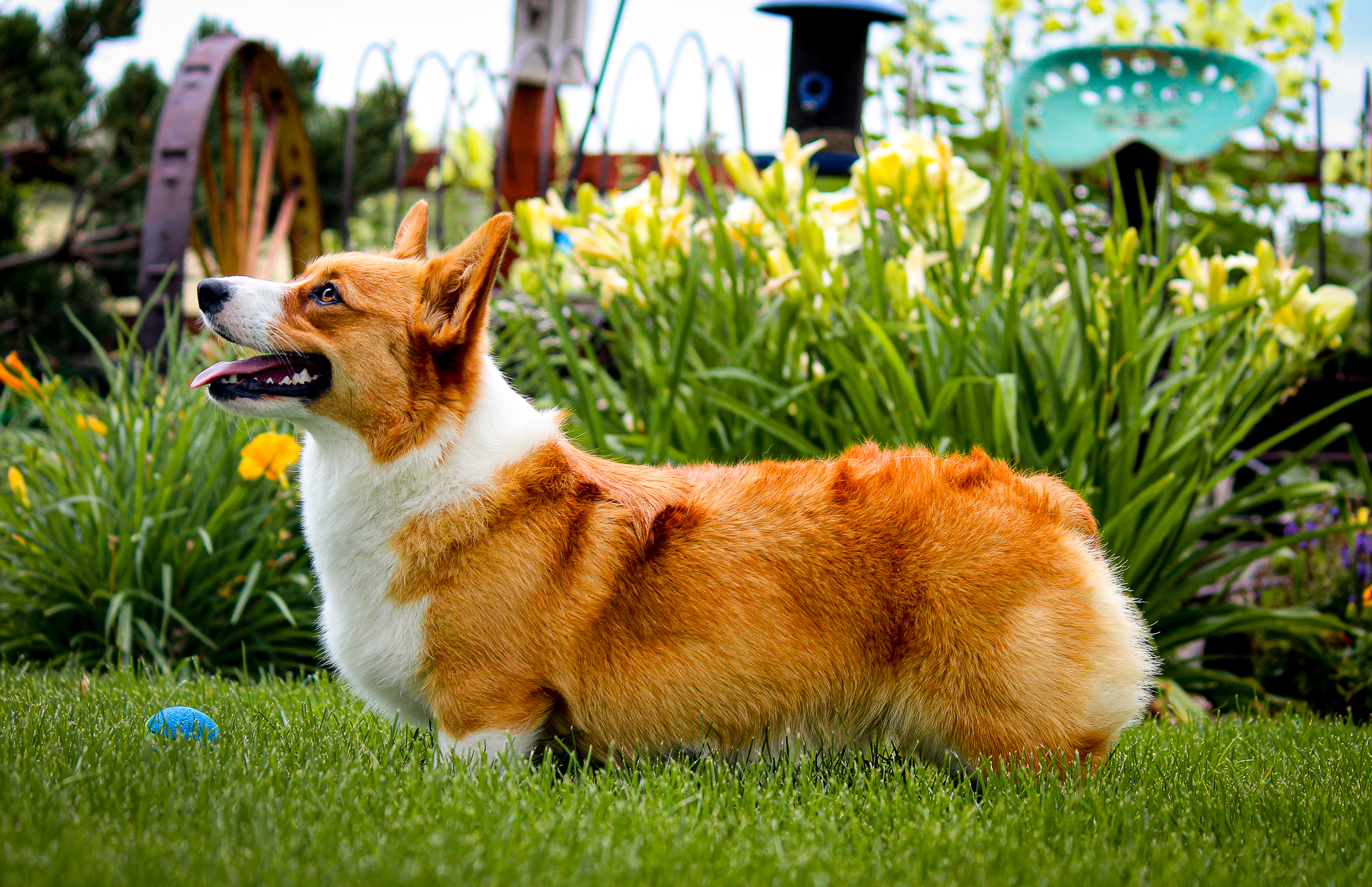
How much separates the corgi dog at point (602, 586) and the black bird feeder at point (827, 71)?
4034 mm

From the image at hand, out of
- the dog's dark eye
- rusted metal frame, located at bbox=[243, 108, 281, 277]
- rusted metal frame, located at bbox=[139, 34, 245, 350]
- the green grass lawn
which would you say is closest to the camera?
the green grass lawn

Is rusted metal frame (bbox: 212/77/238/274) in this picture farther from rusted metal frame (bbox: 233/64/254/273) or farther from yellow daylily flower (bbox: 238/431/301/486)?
yellow daylily flower (bbox: 238/431/301/486)

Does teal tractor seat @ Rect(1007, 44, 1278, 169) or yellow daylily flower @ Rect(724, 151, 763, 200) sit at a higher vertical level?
teal tractor seat @ Rect(1007, 44, 1278, 169)

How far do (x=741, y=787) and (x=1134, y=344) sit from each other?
6.38 ft

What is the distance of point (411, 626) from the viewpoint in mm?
2145

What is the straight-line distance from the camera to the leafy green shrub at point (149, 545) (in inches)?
139

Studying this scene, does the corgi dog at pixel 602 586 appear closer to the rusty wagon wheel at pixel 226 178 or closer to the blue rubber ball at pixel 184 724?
the blue rubber ball at pixel 184 724

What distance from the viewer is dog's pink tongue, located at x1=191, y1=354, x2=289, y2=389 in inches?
86.1

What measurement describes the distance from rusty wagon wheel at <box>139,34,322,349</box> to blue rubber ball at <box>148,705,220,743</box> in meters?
1.97

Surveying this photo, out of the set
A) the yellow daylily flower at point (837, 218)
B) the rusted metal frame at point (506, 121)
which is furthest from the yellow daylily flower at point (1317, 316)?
the rusted metal frame at point (506, 121)

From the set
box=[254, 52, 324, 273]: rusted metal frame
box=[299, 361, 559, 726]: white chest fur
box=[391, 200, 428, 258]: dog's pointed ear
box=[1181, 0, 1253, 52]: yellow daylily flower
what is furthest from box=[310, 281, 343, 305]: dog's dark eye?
box=[1181, 0, 1253, 52]: yellow daylily flower

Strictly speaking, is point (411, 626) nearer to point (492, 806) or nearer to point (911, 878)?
point (492, 806)

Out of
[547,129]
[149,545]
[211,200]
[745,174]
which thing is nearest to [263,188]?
[211,200]

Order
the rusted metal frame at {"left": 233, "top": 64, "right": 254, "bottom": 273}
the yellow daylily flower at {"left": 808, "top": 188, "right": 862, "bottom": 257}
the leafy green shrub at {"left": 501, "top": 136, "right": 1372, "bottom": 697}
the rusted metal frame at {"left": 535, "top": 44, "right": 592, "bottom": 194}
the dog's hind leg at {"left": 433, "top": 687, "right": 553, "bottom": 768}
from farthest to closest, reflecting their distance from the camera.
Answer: the rusted metal frame at {"left": 233, "top": 64, "right": 254, "bottom": 273}
the rusted metal frame at {"left": 535, "top": 44, "right": 592, "bottom": 194}
the yellow daylily flower at {"left": 808, "top": 188, "right": 862, "bottom": 257}
the leafy green shrub at {"left": 501, "top": 136, "right": 1372, "bottom": 697}
the dog's hind leg at {"left": 433, "top": 687, "right": 553, "bottom": 768}
